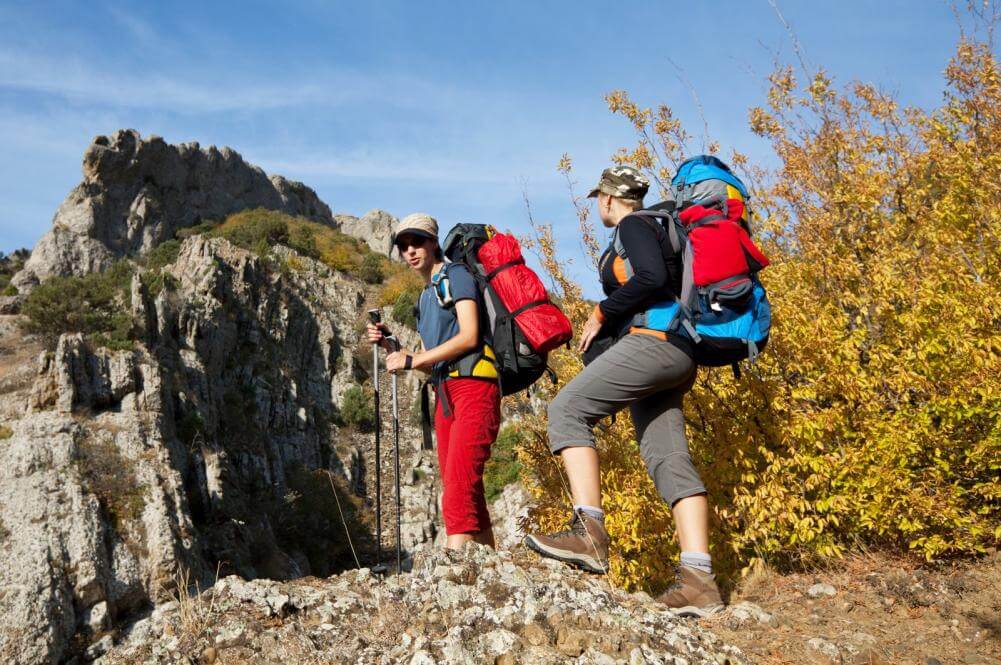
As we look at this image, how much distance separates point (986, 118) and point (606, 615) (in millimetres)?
10057

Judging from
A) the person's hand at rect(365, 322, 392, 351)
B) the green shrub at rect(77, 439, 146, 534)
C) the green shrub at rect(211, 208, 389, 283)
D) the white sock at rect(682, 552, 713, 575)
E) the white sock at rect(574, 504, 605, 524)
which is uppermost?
the green shrub at rect(211, 208, 389, 283)

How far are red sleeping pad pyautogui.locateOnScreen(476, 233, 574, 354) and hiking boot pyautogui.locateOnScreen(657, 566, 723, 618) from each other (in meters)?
1.31

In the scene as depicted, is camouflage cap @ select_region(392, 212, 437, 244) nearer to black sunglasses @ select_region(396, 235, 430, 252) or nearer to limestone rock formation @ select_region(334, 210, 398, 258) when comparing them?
black sunglasses @ select_region(396, 235, 430, 252)

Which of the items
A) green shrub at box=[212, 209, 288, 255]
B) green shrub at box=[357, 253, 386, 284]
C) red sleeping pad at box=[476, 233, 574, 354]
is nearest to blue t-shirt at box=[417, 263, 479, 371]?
red sleeping pad at box=[476, 233, 574, 354]

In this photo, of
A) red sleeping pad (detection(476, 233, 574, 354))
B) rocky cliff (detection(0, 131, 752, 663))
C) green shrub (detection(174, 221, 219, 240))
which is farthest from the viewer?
green shrub (detection(174, 221, 219, 240))

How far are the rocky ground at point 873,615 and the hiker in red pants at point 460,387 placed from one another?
1.36 meters

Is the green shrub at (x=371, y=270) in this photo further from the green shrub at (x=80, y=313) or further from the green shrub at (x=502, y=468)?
the green shrub at (x=80, y=313)

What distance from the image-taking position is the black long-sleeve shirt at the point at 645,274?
10.2 ft

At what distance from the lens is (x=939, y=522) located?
4.74m

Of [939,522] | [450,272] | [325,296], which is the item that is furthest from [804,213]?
[325,296]

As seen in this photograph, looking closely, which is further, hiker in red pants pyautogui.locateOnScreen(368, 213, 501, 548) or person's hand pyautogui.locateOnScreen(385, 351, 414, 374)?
person's hand pyautogui.locateOnScreen(385, 351, 414, 374)

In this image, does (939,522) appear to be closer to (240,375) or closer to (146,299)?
(146,299)

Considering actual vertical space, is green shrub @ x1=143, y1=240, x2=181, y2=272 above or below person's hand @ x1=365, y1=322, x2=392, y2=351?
above

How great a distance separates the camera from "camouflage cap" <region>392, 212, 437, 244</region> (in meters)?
3.88
